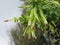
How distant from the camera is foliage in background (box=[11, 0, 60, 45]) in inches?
36.7

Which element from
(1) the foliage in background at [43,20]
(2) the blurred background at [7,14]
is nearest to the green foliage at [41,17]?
(1) the foliage in background at [43,20]

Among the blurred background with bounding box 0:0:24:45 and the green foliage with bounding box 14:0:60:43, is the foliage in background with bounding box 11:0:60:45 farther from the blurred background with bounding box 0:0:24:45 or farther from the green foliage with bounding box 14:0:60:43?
the blurred background with bounding box 0:0:24:45

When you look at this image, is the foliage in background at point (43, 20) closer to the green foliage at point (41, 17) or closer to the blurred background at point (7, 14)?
the green foliage at point (41, 17)

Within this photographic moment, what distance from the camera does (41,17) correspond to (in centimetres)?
95

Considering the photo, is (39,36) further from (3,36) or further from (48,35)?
(3,36)

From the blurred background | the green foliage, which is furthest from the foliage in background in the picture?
the blurred background

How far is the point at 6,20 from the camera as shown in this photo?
1077 millimetres

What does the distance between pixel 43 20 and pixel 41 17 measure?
23 millimetres

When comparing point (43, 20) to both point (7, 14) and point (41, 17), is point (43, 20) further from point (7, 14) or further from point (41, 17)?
point (7, 14)

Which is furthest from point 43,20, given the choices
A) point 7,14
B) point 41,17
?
point 7,14

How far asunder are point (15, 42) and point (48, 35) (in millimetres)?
236

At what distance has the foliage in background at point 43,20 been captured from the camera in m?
0.93

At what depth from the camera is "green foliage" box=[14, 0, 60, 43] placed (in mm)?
931

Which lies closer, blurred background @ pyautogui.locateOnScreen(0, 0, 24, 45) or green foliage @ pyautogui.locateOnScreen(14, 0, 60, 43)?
green foliage @ pyautogui.locateOnScreen(14, 0, 60, 43)
